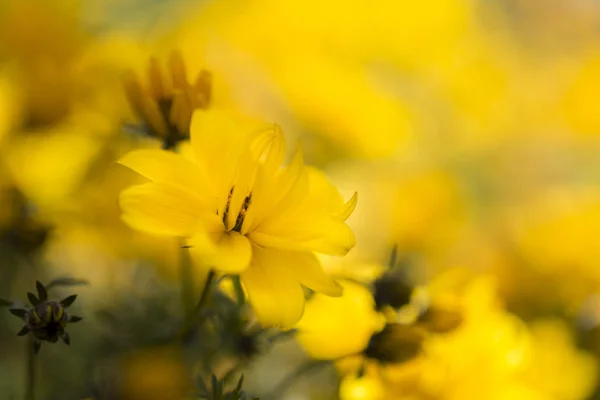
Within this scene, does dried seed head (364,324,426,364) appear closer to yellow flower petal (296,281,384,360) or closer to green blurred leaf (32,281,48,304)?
yellow flower petal (296,281,384,360)

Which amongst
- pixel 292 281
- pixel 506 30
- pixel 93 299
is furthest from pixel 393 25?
pixel 292 281

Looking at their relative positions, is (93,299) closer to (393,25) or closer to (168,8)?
(168,8)

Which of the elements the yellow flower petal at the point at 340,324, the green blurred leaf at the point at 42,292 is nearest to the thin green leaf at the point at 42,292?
the green blurred leaf at the point at 42,292

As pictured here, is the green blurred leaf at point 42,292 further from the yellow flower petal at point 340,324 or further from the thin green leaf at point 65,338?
the yellow flower petal at point 340,324

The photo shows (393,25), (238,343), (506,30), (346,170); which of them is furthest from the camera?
(506,30)

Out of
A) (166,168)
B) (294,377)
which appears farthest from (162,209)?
(294,377)

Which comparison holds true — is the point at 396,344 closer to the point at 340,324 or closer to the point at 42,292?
the point at 340,324

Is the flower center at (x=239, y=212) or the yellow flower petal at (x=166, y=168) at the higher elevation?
the yellow flower petal at (x=166, y=168)
